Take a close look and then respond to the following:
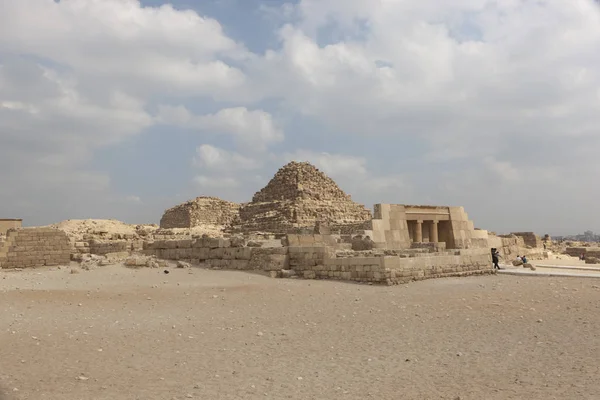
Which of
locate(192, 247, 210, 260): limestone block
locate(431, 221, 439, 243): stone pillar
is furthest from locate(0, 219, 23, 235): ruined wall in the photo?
locate(431, 221, 439, 243): stone pillar

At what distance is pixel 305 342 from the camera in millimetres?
6297

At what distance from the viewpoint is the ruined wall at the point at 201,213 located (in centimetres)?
6850

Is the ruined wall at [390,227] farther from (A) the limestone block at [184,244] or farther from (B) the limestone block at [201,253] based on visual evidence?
(A) the limestone block at [184,244]

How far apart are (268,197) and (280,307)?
48.6 meters

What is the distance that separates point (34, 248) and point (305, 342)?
15.3 m

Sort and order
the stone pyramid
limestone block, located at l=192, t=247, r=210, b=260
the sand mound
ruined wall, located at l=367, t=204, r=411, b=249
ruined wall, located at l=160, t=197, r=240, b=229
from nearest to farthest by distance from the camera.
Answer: limestone block, located at l=192, t=247, r=210, b=260 < ruined wall, located at l=367, t=204, r=411, b=249 < the sand mound < the stone pyramid < ruined wall, located at l=160, t=197, r=240, b=229

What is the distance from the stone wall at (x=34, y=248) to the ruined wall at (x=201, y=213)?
48.5 meters

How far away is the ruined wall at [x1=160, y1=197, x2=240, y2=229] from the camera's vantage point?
68.5 metres

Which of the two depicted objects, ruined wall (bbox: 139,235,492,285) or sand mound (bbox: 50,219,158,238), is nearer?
ruined wall (bbox: 139,235,492,285)

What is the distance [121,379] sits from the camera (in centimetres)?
481

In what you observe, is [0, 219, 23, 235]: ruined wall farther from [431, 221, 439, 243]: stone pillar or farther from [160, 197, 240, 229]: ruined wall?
[160, 197, 240, 229]: ruined wall

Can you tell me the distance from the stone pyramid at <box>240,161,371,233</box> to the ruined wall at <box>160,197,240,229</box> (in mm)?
12697

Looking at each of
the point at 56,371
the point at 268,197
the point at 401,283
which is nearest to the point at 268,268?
the point at 401,283

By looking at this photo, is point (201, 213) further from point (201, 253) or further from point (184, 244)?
point (201, 253)
